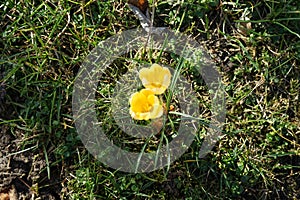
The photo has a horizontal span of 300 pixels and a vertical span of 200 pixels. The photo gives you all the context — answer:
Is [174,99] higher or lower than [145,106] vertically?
lower

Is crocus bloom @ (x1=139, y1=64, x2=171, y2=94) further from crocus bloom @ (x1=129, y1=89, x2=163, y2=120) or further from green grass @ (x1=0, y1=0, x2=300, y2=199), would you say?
green grass @ (x1=0, y1=0, x2=300, y2=199)

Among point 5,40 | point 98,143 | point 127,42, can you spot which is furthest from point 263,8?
point 5,40

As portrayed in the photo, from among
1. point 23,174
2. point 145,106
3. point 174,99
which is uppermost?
point 145,106

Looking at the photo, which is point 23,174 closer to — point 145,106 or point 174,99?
point 145,106

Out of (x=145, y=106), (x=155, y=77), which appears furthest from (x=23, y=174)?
(x=155, y=77)

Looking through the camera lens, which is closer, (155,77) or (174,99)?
(155,77)

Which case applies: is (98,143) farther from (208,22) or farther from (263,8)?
(263,8)
